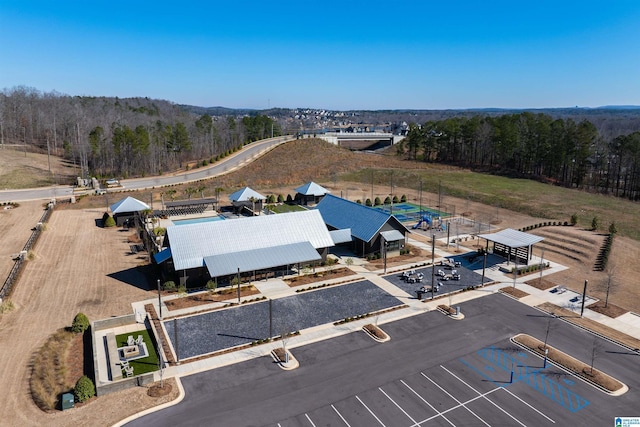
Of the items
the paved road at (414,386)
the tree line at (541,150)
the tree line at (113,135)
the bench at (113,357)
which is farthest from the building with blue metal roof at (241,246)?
the tree line at (541,150)

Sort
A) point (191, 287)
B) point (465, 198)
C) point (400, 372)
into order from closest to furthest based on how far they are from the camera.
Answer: point (400, 372)
point (191, 287)
point (465, 198)

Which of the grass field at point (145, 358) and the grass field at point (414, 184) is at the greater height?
the grass field at point (414, 184)

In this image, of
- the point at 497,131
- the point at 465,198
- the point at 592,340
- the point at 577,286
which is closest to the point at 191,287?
the point at 592,340

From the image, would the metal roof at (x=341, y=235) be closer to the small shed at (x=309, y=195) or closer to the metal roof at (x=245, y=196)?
the metal roof at (x=245, y=196)

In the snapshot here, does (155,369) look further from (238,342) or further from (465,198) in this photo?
(465,198)

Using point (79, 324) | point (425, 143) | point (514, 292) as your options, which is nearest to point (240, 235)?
point (79, 324)

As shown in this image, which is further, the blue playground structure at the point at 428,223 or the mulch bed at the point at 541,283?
the blue playground structure at the point at 428,223

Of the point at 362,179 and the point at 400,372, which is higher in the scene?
the point at 362,179
